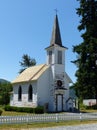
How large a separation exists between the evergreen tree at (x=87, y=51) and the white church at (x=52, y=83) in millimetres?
3164

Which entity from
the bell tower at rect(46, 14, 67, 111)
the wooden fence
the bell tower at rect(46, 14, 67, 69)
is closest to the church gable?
the bell tower at rect(46, 14, 67, 111)

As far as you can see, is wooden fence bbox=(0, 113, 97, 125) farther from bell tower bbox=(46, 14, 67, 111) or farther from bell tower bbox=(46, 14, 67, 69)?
bell tower bbox=(46, 14, 67, 69)

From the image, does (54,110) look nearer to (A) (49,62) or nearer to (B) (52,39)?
(A) (49,62)

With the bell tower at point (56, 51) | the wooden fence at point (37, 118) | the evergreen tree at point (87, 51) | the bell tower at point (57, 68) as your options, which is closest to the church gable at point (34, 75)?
the bell tower at point (57, 68)

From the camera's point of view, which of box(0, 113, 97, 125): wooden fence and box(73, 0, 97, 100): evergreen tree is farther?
box(73, 0, 97, 100): evergreen tree

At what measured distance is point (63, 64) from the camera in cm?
4525

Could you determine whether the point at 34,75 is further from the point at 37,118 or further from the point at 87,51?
the point at 37,118

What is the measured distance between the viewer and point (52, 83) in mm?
44125

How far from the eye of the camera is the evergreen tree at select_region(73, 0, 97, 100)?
1871 inches

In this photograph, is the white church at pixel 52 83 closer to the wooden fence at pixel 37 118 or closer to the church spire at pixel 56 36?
the church spire at pixel 56 36

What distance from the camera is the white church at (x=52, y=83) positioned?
43938 mm

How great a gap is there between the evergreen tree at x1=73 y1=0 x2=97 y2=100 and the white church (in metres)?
3.16

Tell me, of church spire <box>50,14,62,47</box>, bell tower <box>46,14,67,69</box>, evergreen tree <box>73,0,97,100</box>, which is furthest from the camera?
evergreen tree <box>73,0,97,100</box>

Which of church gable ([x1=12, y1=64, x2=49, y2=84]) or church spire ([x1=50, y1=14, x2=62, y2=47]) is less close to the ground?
church spire ([x1=50, y1=14, x2=62, y2=47])
